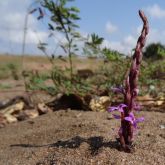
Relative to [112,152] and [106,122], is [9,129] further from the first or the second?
[112,152]

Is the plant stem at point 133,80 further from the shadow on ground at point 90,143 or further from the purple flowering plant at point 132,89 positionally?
the shadow on ground at point 90,143

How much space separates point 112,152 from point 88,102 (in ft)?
5.41

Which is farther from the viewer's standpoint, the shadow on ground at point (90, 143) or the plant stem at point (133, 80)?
the shadow on ground at point (90, 143)

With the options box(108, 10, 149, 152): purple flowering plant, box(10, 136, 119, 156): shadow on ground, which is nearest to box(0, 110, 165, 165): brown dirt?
box(10, 136, 119, 156): shadow on ground

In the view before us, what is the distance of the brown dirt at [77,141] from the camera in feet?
7.70

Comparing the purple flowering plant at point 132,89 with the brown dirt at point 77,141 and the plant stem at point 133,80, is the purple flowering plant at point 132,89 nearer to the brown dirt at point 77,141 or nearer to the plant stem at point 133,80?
the plant stem at point 133,80

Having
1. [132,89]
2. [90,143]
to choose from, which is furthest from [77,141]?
[132,89]

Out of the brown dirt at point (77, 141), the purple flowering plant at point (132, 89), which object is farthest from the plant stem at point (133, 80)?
the brown dirt at point (77, 141)

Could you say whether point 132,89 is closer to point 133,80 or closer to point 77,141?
point 133,80

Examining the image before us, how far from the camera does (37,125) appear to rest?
355 centimetres

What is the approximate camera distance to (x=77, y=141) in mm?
2607

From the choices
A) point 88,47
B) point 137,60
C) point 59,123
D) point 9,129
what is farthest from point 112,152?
point 88,47

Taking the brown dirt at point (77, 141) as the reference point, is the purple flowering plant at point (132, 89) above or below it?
above

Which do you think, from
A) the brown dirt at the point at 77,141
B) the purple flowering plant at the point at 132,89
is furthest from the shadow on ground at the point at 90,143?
the purple flowering plant at the point at 132,89
